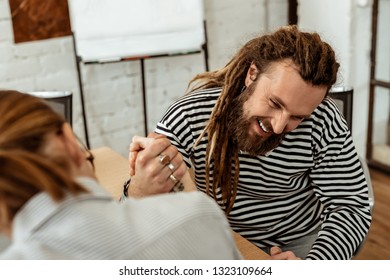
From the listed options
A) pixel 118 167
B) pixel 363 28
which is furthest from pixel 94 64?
pixel 363 28

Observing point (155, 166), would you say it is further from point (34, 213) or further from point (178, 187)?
point (34, 213)

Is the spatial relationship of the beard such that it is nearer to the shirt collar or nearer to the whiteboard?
the shirt collar

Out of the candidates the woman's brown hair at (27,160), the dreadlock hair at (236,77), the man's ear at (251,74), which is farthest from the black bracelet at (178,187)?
the woman's brown hair at (27,160)

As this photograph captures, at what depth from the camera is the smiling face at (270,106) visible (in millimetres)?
1164

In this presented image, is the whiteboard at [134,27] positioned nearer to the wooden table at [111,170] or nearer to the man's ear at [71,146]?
the wooden table at [111,170]

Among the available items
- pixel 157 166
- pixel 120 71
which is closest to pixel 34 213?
pixel 157 166

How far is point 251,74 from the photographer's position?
1.27 metres

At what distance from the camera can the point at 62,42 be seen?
234 cm

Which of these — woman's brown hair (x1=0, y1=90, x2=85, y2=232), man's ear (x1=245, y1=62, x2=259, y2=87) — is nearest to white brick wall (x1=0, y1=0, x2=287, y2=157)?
man's ear (x1=245, y1=62, x2=259, y2=87)

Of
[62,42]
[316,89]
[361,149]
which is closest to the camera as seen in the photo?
[316,89]

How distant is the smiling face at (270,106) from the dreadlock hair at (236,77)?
2 cm

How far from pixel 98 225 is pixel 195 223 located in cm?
11

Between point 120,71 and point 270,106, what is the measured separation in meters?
1.42

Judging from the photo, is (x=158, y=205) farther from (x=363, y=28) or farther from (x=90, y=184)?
(x=363, y=28)
